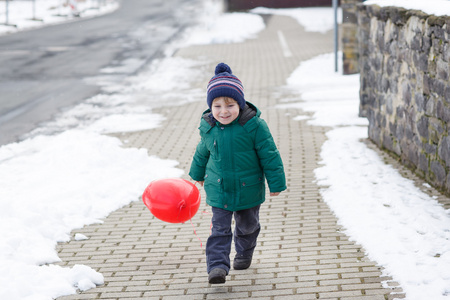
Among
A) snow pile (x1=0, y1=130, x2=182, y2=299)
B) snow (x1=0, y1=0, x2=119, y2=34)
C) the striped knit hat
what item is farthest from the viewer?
snow (x1=0, y1=0, x2=119, y2=34)

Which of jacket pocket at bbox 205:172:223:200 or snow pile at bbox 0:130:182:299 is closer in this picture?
jacket pocket at bbox 205:172:223:200

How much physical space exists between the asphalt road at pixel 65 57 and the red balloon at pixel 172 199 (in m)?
5.84

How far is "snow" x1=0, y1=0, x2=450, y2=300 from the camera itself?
462cm

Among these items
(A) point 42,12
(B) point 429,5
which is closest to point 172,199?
(B) point 429,5

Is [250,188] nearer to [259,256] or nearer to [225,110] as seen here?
[225,110]

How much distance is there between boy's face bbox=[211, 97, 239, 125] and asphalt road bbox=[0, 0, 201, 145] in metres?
6.29

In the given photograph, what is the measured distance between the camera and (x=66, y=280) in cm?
462

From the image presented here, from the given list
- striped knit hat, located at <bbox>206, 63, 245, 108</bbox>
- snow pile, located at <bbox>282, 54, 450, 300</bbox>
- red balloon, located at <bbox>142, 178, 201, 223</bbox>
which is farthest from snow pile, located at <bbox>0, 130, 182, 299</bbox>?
snow pile, located at <bbox>282, 54, 450, 300</bbox>

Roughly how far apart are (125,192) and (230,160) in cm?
266

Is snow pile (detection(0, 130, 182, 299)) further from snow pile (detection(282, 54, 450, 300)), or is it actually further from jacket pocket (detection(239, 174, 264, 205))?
snow pile (detection(282, 54, 450, 300))

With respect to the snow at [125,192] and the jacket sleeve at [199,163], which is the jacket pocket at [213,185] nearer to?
the jacket sleeve at [199,163]

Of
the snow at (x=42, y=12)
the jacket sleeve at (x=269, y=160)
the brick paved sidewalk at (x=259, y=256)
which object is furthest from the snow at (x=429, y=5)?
the snow at (x=42, y=12)

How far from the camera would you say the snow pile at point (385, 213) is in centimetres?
449

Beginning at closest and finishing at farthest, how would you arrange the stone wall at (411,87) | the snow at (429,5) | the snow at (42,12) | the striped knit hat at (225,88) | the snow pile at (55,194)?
1. the striped knit hat at (225,88)
2. the snow pile at (55,194)
3. the stone wall at (411,87)
4. the snow at (429,5)
5. the snow at (42,12)
